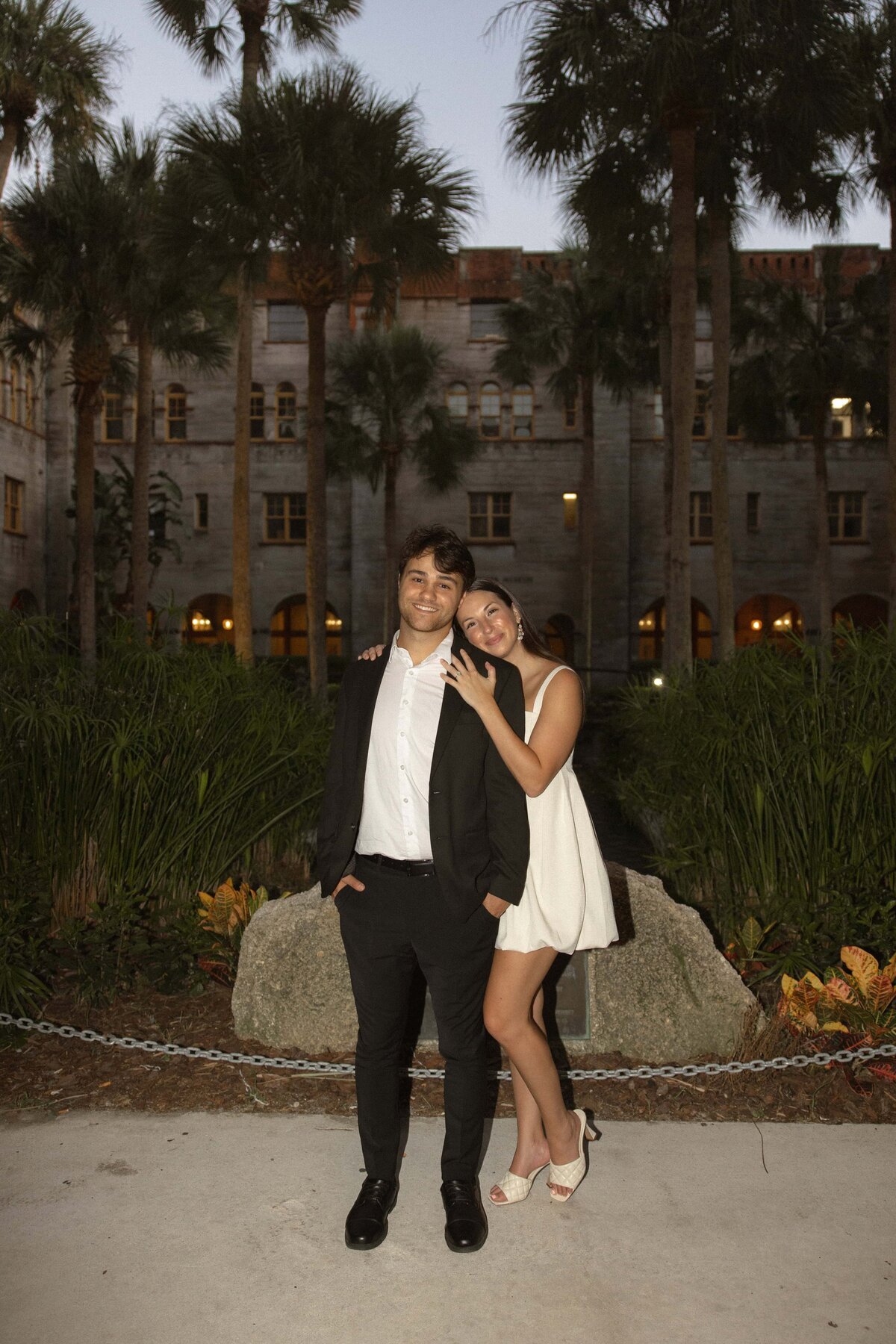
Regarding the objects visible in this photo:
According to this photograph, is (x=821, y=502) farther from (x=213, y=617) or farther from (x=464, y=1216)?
(x=464, y=1216)

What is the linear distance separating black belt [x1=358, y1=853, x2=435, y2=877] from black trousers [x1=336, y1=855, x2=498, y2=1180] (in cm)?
1

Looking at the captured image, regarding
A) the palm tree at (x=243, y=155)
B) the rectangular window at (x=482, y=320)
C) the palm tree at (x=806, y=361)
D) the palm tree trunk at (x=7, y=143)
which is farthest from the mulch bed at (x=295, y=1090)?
the rectangular window at (x=482, y=320)

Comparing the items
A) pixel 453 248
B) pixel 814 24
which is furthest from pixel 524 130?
pixel 814 24

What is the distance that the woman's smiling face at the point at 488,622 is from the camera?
9.61 feet

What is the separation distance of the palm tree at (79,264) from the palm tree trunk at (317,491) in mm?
2858

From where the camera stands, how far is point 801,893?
4605 millimetres

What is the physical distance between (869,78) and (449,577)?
563 inches

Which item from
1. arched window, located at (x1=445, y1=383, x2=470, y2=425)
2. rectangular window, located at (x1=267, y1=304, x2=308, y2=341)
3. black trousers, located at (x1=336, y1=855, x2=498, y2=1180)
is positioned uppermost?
rectangular window, located at (x1=267, y1=304, x2=308, y2=341)

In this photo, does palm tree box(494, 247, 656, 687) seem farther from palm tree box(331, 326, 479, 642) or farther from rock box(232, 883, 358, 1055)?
rock box(232, 883, 358, 1055)

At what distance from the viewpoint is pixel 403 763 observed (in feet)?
8.95

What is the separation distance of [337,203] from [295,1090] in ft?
37.1

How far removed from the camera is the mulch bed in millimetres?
3467

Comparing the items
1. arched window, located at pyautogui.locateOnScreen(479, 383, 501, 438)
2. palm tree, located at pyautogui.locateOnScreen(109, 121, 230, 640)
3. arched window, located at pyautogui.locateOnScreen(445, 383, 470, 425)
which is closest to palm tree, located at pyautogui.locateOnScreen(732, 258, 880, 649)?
arched window, located at pyautogui.locateOnScreen(479, 383, 501, 438)

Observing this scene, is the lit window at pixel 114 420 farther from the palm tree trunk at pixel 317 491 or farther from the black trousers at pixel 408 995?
the black trousers at pixel 408 995
